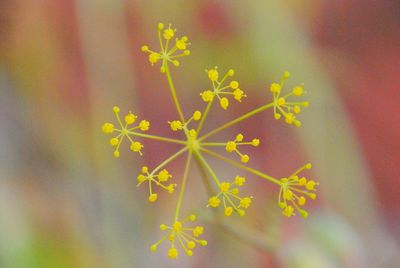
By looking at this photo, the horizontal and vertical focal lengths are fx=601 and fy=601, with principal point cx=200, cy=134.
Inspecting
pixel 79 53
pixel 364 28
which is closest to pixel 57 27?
pixel 79 53

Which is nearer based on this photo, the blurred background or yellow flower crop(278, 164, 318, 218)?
yellow flower crop(278, 164, 318, 218)

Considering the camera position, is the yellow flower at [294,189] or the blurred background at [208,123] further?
the blurred background at [208,123]

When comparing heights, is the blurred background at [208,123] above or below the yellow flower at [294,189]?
above

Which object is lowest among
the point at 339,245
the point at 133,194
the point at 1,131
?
the point at 339,245

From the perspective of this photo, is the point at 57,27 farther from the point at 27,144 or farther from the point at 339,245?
the point at 339,245

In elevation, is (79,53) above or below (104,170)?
above

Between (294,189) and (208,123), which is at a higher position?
(208,123)

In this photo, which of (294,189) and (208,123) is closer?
(294,189)

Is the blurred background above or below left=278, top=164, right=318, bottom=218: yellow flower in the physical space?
above
